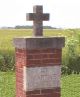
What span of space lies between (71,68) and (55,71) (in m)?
16.5

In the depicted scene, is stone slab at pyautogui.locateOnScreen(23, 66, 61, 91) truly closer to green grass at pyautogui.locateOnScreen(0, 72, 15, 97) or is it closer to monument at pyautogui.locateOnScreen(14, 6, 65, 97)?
monument at pyautogui.locateOnScreen(14, 6, 65, 97)

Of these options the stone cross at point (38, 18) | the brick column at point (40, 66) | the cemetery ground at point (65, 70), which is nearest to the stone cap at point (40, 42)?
the brick column at point (40, 66)

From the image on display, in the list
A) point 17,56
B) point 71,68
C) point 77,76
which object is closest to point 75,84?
point 77,76

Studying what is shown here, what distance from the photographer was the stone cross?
28.6 ft

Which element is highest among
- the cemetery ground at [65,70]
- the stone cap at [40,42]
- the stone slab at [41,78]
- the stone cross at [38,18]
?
the stone cross at [38,18]

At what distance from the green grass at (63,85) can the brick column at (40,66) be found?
26.3 feet

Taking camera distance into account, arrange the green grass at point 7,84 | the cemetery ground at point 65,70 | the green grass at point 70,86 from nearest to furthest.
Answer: the green grass at point 7,84
the green grass at point 70,86
the cemetery ground at point 65,70

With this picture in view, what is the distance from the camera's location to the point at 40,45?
27.6 ft

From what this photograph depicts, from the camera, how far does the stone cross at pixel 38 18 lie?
8719 millimetres

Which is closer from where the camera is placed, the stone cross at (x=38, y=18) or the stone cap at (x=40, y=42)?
the stone cap at (x=40, y=42)

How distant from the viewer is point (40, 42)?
8.40 m

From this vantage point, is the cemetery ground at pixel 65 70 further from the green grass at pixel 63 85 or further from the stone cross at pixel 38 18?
the stone cross at pixel 38 18

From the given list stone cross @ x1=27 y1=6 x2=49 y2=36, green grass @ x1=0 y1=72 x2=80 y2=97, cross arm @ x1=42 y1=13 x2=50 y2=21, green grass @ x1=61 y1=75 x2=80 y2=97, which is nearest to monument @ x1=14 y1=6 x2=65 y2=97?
stone cross @ x1=27 y1=6 x2=49 y2=36

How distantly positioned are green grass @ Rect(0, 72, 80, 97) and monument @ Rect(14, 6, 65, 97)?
8.02 meters
